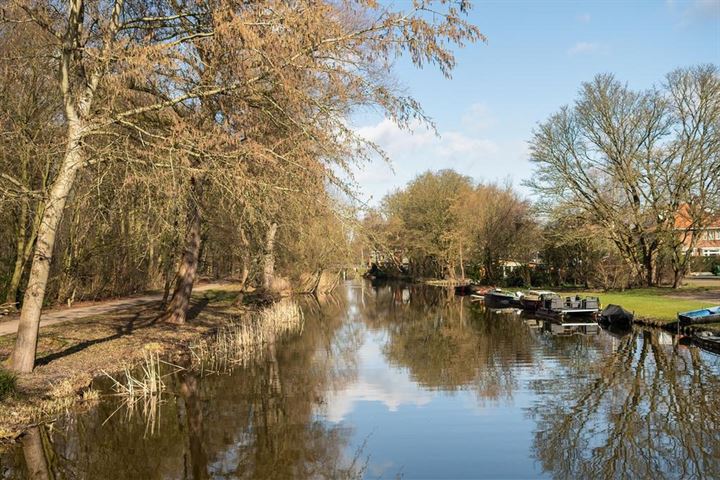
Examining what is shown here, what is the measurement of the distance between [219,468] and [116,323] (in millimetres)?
13117

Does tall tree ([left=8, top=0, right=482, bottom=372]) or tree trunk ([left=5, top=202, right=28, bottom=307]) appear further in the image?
tree trunk ([left=5, top=202, right=28, bottom=307])

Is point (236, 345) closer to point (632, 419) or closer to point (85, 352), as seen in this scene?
point (85, 352)

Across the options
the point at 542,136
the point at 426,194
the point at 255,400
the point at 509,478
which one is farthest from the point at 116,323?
the point at 426,194

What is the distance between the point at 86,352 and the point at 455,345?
35.4 ft

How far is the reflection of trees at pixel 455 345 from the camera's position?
13992 millimetres

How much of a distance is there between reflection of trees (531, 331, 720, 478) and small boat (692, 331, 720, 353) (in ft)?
4.86

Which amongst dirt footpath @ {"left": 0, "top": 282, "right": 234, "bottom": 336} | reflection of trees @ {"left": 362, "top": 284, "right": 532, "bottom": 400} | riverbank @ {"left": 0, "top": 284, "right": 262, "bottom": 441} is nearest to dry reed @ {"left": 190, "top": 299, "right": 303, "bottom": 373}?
riverbank @ {"left": 0, "top": 284, "right": 262, "bottom": 441}

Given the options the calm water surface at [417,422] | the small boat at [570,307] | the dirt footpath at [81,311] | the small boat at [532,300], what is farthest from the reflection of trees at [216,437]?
the small boat at [532,300]

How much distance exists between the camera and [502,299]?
34.5 m

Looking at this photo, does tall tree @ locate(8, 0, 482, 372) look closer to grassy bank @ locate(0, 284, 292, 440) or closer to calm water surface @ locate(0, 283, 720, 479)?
grassy bank @ locate(0, 284, 292, 440)

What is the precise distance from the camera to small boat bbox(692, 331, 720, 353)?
16.7 m

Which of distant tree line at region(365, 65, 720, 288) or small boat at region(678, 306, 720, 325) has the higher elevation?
distant tree line at region(365, 65, 720, 288)

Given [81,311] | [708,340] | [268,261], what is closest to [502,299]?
[268,261]

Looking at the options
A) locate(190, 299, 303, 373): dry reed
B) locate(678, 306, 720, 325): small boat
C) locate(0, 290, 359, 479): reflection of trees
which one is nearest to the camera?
locate(0, 290, 359, 479): reflection of trees
